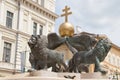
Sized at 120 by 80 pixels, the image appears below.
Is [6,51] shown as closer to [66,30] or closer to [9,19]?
[9,19]

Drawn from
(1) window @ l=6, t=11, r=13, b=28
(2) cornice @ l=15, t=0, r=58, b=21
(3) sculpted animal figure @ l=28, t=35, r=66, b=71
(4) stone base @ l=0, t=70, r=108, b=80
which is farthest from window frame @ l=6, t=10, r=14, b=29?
(4) stone base @ l=0, t=70, r=108, b=80

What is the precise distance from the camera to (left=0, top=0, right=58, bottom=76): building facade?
33.5 m

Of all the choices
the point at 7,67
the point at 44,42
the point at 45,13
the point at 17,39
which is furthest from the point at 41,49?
the point at 45,13

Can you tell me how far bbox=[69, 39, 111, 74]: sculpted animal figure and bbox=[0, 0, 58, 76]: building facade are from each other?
21.9 metres

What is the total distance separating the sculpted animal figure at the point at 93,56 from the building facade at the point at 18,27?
71.8 feet

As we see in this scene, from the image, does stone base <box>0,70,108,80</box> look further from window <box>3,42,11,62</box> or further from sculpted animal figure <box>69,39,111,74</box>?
window <box>3,42,11,62</box>

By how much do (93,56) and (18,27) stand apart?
26228 millimetres

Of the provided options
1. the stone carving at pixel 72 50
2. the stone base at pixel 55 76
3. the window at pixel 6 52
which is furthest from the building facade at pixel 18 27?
the stone base at pixel 55 76

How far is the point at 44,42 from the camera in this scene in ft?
32.9

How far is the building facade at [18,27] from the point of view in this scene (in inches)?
1320

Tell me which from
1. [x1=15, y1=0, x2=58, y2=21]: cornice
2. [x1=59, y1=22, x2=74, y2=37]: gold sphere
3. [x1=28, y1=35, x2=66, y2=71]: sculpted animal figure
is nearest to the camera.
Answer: [x1=28, y1=35, x2=66, y2=71]: sculpted animal figure

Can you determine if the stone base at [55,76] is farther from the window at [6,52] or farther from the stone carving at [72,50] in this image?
the window at [6,52]

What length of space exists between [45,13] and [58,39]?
95.7 ft

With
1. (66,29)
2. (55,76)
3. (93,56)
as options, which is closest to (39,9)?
(66,29)
